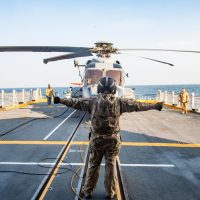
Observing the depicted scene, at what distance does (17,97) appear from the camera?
2725 centimetres

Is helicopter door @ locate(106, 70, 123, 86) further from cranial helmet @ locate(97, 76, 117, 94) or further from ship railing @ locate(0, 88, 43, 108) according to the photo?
ship railing @ locate(0, 88, 43, 108)

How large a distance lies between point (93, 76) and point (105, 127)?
10728 mm

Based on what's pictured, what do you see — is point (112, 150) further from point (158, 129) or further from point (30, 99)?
point (30, 99)

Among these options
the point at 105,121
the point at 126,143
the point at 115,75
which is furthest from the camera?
the point at 115,75

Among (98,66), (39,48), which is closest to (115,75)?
(98,66)

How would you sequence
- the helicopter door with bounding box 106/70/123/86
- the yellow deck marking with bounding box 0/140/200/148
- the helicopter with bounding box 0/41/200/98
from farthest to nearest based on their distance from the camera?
the helicopter door with bounding box 106/70/123/86, the helicopter with bounding box 0/41/200/98, the yellow deck marking with bounding box 0/140/200/148

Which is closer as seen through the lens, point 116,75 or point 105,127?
point 105,127

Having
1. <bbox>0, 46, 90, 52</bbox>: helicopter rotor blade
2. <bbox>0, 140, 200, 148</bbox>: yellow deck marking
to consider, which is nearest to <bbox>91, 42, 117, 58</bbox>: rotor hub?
<bbox>0, 46, 90, 52</bbox>: helicopter rotor blade

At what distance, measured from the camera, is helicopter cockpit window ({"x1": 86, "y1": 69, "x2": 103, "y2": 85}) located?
49.4ft

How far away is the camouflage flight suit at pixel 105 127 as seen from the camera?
4.64 m

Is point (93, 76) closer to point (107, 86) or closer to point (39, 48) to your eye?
point (39, 48)

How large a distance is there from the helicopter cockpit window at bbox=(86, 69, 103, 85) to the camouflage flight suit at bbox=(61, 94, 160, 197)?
10.2 m

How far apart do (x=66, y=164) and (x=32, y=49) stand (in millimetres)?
8020

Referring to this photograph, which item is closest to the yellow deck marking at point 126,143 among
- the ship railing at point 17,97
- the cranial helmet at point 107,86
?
the cranial helmet at point 107,86
